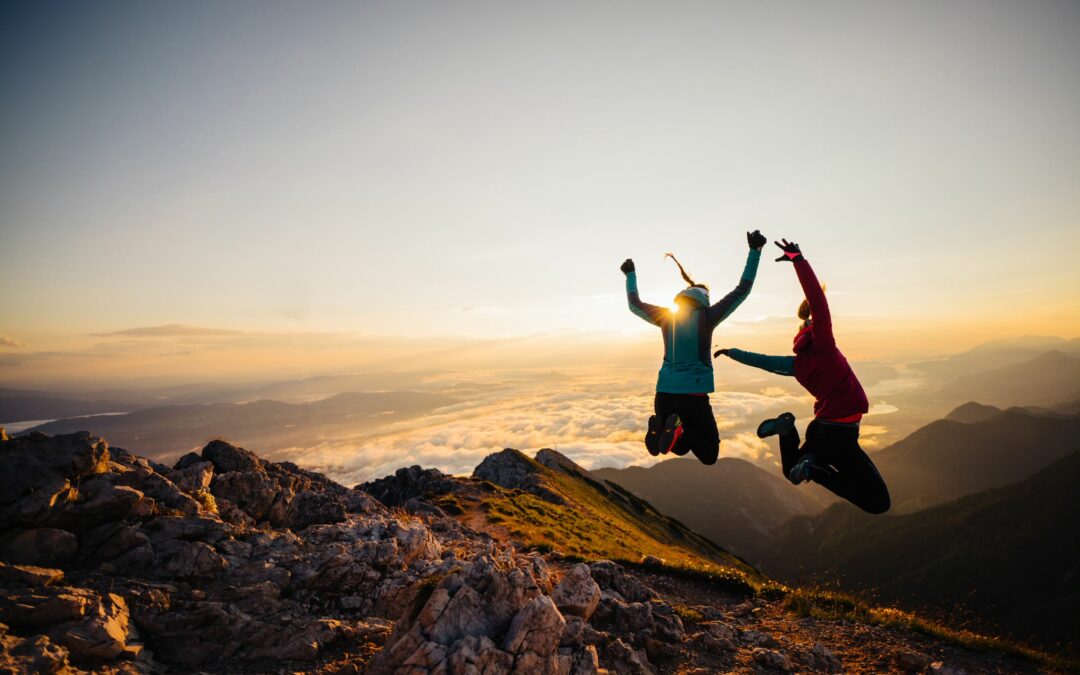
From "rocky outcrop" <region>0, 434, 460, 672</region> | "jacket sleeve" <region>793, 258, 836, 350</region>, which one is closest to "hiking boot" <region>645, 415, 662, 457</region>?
"jacket sleeve" <region>793, 258, 836, 350</region>

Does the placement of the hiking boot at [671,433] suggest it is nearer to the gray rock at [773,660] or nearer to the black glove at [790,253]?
the black glove at [790,253]

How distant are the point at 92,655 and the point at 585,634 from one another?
9559mm

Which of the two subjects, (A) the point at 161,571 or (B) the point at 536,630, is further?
(A) the point at 161,571

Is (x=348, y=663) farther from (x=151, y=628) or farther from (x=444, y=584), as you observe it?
(x=151, y=628)

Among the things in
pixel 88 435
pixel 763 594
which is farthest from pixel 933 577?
pixel 88 435

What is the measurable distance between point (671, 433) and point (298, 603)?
34.1 feet

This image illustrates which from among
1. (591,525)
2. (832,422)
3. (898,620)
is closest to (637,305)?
(832,422)

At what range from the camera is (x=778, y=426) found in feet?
27.1

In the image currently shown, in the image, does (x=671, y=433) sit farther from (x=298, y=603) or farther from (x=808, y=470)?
(x=298, y=603)

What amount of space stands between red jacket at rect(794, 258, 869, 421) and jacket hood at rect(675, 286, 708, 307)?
1800 mm

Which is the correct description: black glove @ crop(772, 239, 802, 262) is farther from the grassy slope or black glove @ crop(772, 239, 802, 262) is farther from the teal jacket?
the grassy slope

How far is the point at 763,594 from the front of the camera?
53.0 feet

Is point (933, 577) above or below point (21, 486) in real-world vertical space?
below

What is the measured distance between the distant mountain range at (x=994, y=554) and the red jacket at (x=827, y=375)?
496 ft
